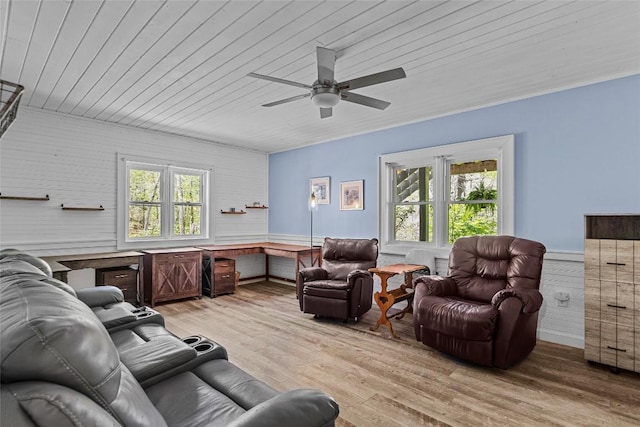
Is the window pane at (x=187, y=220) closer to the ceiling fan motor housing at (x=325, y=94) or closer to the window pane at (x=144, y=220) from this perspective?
the window pane at (x=144, y=220)

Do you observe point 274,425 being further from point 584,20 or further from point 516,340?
point 584,20

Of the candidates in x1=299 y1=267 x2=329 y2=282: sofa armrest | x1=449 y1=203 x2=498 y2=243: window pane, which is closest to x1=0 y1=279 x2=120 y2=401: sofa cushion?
x1=299 y1=267 x2=329 y2=282: sofa armrest

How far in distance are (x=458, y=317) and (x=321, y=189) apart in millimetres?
3621

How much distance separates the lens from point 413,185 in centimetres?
504

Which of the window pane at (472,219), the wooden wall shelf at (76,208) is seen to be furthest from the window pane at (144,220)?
the window pane at (472,219)

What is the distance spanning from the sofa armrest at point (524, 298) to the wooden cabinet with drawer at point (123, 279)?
4.57 meters

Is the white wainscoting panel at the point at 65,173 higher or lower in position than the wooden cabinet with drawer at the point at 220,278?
higher

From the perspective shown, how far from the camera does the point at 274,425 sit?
1.00m

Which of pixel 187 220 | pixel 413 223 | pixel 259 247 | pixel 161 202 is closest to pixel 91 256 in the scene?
pixel 161 202

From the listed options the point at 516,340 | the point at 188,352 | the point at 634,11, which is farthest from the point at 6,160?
the point at 634,11

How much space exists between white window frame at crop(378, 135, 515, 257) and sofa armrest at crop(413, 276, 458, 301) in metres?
1.04

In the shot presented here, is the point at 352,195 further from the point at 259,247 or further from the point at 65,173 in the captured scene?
the point at 65,173

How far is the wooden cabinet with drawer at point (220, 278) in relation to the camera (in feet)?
18.2

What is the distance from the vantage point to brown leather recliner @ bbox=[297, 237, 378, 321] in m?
4.17
